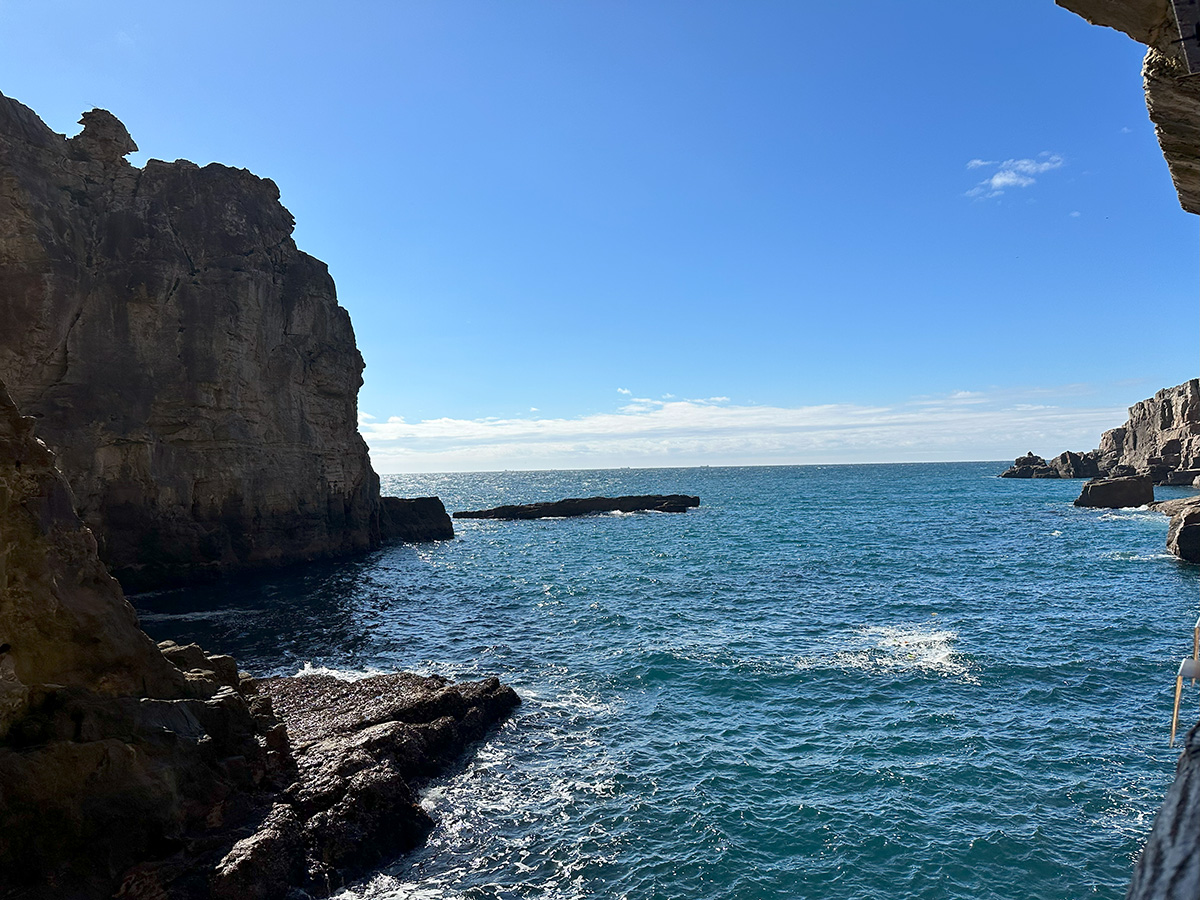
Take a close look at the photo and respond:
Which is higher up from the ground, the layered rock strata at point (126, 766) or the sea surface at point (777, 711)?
the layered rock strata at point (126, 766)

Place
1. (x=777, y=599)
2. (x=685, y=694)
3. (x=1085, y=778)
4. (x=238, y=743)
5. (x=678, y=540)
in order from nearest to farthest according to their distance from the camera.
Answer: (x=238, y=743), (x=1085, y=778), (x=685, y=694), (x=777, y=599), (x=678, y=540)

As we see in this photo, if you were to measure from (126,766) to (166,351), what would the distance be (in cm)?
3591

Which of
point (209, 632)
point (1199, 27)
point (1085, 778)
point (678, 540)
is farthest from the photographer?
point (678, 540)

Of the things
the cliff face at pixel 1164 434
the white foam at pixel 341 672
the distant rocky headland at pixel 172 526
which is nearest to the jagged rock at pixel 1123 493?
the cliff face at pixel 1164 434

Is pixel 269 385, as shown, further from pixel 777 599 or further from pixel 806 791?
pixel 806 791

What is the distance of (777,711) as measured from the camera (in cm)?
1856

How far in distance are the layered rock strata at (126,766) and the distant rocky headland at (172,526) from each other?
4 cm

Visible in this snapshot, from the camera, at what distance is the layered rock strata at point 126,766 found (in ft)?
33.1

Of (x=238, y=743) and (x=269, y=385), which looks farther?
(x=269, y=385)

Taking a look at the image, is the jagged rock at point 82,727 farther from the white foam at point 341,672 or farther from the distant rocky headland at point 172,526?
the white foam at point 341,672

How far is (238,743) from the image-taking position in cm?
1316

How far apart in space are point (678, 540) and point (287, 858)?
49.2m

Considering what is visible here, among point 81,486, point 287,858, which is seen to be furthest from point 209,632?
point 287,858

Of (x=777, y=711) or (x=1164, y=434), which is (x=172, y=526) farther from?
(x=1164, y=434)
